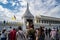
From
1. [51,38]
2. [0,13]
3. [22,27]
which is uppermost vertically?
[0,13]

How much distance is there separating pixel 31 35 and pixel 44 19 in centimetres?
43

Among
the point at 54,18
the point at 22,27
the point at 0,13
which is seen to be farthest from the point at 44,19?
the point at 0,13

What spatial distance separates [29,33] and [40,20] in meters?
0.36

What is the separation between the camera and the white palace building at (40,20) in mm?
3906

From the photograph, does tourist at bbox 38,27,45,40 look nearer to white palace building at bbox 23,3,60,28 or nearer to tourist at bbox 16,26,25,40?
white palace building at bbox 23,3,60,28

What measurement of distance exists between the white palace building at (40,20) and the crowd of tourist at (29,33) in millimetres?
86

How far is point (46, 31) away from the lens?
3.93 metres

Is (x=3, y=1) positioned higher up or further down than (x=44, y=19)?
higher up

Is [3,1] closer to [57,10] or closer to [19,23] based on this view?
[19,23]

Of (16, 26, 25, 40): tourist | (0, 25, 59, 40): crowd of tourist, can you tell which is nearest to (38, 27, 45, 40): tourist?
(0, 25, 59, 40): crowd of tourist

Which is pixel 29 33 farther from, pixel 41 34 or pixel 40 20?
pixel 40 20

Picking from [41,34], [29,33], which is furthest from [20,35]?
[41,34]

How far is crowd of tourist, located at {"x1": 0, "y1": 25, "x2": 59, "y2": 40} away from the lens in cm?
385

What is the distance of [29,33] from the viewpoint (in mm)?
3895
